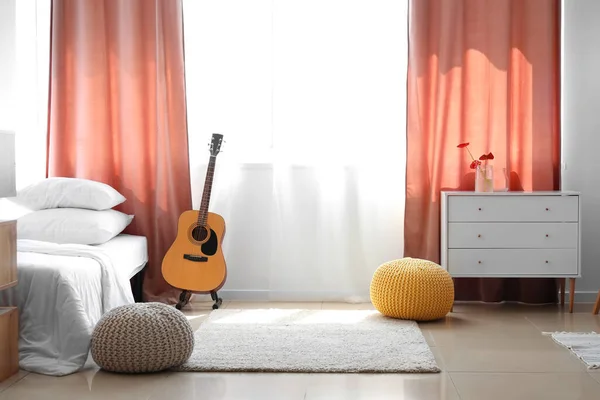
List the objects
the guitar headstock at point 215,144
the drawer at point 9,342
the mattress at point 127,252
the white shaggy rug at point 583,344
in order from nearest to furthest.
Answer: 1. the drawer at point 9,342
2. the white shaggy rug at point 583,344
3. the mattress at point 127,252
4. the guitar headstock at point 215,144

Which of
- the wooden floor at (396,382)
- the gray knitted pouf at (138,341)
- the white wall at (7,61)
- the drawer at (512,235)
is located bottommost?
the wooden floor at (396,382)

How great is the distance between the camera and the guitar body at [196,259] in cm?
457

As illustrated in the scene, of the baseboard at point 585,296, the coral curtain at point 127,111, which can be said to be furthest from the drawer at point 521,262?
the coral curtain at point 127,111

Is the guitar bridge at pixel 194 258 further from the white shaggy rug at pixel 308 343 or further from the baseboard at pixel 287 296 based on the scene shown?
the baseboard at pixel 287 296

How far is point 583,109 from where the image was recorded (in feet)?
16.0

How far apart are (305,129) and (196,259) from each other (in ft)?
3.50

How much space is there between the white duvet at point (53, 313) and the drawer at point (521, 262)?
2.12 m

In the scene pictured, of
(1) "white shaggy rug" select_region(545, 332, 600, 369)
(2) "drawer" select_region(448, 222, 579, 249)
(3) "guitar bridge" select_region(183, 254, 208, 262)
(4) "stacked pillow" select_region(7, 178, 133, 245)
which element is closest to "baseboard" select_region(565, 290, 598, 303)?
(2) "drawer" select_region(448, 222, 579, 249)

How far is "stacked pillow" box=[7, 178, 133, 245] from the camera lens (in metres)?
4.28

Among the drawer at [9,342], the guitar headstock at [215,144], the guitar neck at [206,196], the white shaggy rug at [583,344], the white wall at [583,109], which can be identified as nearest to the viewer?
the drawer at [9,342]

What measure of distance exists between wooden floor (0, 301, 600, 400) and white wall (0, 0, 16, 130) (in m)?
1.99

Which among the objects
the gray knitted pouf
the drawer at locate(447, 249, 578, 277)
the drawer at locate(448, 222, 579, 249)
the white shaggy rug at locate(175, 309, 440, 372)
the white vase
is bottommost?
the white shaggy rug at locate(175, 309, 440, 372)

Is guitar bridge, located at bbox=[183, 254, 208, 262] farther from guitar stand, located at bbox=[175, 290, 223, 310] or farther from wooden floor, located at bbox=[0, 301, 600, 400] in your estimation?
wooden floor, located at bbox=[0, 301, 600, 400]

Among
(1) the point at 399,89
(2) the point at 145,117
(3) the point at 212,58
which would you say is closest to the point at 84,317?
(2) the point at 145,117
